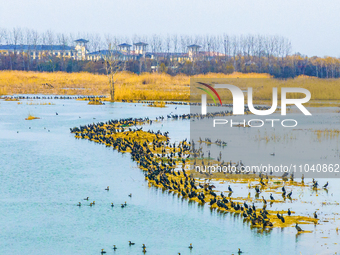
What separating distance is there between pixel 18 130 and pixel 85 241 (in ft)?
54.8

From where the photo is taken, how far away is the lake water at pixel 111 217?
26.6 ft

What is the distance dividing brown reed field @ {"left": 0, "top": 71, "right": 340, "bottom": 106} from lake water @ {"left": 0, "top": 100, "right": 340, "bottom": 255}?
29.0 m

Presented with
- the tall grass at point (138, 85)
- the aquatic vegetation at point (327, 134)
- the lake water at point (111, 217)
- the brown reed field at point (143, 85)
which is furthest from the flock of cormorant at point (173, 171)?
the tall grass at point (138, 85)

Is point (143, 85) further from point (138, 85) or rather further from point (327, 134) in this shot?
point (327, 134)

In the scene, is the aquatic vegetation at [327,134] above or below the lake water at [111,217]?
above

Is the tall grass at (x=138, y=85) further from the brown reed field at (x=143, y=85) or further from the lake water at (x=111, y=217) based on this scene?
the lake water at (x=111, y=217)

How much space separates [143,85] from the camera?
56031 millimetres

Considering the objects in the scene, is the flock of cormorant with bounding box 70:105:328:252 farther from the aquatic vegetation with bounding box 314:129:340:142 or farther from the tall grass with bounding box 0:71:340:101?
the tall grass with bounding box 0:71:340:101

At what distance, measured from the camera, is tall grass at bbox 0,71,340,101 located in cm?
4519

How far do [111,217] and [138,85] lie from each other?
1853 inches

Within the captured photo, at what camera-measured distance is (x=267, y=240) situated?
27.4ft

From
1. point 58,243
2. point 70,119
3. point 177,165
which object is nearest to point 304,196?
point 177,165

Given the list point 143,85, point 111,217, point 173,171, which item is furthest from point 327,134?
point 143,85

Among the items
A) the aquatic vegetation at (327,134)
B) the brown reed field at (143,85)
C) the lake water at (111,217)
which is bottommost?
the lake water at (111,217)
